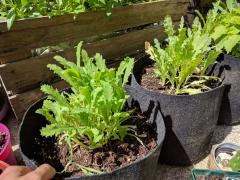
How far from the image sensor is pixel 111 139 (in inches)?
50.7

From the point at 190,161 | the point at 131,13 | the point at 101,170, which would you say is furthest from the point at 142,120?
the point at 131,13

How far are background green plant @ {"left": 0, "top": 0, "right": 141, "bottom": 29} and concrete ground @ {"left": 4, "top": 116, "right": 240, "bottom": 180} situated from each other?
734mm

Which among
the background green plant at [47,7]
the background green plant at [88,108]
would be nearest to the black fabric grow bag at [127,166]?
the background green plant at [88,108]

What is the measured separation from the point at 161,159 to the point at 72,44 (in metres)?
0.93

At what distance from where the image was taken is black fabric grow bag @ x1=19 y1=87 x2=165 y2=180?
1077 mm

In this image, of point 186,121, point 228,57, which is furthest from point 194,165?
point 228,57

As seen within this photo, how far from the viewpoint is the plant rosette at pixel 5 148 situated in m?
1.46

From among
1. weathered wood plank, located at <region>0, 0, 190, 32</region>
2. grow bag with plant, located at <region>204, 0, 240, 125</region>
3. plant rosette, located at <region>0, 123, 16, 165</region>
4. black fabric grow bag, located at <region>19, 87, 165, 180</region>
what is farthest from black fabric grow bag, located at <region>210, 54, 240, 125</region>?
plant rosette, located at <region>0, 123, 16, 165</region>

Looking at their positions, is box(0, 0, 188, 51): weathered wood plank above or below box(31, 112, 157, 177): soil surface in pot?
above

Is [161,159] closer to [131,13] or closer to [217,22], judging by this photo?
[217,22]

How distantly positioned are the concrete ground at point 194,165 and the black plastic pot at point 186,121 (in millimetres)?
38

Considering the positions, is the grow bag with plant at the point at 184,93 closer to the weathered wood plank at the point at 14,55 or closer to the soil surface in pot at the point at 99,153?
the soil surface in pot at the point at 99,153

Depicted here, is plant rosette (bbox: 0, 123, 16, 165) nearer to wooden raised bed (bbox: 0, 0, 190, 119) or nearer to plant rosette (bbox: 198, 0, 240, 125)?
wooden raised bed (bbox: 0, 0, 190, 119)

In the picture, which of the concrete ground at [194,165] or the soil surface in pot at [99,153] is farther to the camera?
the concrete ground at [194,165]
